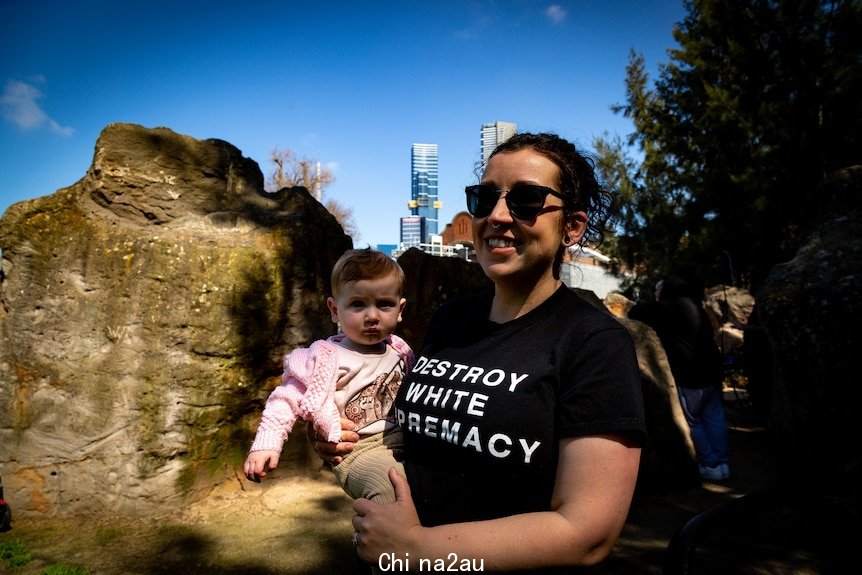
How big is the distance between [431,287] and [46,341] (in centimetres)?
308

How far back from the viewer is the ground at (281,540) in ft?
9.79

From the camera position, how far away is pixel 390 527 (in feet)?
3.86

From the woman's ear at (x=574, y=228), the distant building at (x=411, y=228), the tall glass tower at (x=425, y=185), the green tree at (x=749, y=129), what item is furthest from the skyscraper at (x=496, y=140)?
the tall glass tower at (x=425, y=185)

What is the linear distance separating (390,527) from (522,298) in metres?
0.72

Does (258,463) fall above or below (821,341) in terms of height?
below

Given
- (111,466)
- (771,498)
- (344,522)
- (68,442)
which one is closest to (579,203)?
(771,498)

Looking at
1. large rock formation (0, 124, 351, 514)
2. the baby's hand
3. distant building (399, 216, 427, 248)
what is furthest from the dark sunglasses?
distant building (399, 216, 427, 248)

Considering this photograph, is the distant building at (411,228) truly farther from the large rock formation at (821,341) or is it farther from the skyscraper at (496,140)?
the large rock formation at (821,341)

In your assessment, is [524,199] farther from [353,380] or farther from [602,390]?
[353,380]

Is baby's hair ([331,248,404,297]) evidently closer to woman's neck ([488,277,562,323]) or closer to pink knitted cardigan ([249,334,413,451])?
pink knitted cardigan ([249,334,413,451])

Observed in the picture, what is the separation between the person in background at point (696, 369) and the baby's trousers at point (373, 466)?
4.13 m

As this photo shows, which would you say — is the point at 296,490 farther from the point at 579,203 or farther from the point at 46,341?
the point at 579,203

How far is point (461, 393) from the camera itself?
Answer: 1316 mm

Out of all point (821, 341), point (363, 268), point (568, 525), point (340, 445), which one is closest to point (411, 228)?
point (821, 341)
